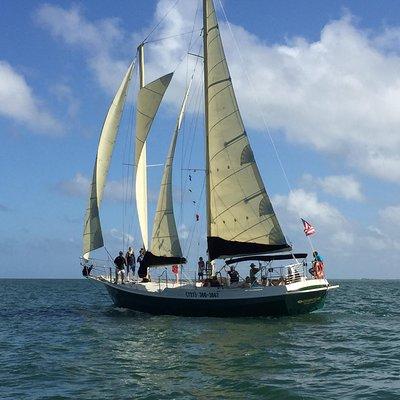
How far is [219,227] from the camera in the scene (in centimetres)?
3155

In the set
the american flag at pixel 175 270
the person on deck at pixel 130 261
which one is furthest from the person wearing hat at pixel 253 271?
the person on deck at pixel 130 261

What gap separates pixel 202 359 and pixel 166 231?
14.8 meters

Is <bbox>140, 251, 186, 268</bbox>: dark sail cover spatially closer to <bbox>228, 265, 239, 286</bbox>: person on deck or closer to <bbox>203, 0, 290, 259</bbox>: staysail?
<bbox>203, 0, 290, 259</bbox>: staysail

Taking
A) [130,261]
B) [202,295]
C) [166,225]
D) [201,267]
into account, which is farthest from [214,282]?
[130,261]

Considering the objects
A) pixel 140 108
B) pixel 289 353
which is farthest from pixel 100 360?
pixel 140 108

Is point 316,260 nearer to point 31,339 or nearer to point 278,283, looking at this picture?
point 278,283

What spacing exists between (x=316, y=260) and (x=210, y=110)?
984cm

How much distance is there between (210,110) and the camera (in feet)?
105

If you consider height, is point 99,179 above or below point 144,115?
below

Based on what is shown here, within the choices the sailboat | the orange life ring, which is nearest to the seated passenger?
the sailboat

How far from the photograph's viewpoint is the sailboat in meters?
29.3

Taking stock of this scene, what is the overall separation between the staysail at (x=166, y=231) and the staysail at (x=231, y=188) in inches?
91.0

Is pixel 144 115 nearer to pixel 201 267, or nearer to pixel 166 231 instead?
pixel 166 231

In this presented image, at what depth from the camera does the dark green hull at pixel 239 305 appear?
28.6 metres
